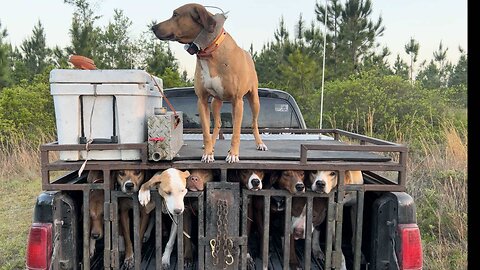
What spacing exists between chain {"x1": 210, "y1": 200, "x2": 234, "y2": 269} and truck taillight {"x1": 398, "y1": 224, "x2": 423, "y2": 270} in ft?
3.13

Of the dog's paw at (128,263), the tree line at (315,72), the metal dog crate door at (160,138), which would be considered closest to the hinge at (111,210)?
the metal dog crate door at (160,138)

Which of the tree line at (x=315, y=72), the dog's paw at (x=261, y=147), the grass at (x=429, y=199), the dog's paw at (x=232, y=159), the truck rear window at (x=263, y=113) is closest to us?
the dog's paw at (x=232, y=159)

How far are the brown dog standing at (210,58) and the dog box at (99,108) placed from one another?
401 mm

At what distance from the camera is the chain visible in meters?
2.36

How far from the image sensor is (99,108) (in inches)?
95.0

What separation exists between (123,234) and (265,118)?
2.65 meters

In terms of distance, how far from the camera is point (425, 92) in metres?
13.0

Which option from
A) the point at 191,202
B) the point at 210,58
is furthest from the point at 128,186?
the point at 210,58

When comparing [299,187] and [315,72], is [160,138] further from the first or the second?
[315,72]

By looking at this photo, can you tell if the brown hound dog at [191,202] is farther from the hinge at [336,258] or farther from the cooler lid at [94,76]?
the hinge at [336,258]

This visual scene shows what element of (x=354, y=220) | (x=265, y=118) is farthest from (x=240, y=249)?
(x=265, y=118)

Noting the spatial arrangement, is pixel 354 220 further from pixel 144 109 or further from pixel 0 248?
pixel 0 248

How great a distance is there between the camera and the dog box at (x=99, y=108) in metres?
2.36

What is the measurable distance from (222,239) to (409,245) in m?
1.04
